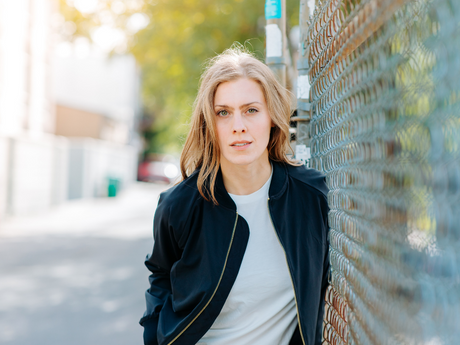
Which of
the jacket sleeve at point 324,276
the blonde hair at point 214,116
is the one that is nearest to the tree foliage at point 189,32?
the blonde hair at point 214,116

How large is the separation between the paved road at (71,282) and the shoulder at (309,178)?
329 centimetres

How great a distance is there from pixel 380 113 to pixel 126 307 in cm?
541

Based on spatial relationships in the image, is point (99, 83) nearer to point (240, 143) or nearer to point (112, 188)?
point (112, 188)

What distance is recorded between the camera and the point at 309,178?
2.21 metres

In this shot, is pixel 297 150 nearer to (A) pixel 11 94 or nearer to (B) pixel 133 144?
(A) pixel 11 94

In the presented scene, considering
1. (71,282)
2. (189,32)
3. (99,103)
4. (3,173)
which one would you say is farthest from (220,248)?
(99,103)

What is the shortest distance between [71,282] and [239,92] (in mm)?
5607

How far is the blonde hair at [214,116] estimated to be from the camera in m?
2.19

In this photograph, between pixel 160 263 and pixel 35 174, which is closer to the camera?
pixel 160 263

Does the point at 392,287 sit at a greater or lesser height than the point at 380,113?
lesser

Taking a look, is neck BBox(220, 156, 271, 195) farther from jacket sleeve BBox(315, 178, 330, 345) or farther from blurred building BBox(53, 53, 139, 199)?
blurred building BBox(53, 53, 139, 199)

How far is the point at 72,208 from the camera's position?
55.5 ft

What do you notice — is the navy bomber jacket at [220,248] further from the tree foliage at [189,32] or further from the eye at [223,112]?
the tree foliage at [189,32]

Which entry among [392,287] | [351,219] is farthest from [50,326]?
[392,287]
